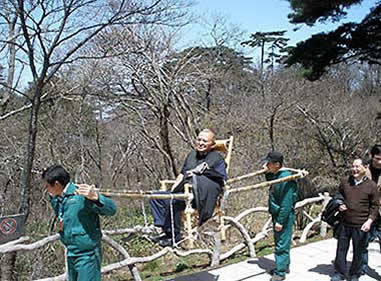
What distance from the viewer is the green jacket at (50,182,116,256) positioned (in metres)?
2.49

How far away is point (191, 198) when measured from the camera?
3.33 m

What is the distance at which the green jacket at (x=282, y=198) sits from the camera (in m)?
3.89

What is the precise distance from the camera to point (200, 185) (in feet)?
10.8

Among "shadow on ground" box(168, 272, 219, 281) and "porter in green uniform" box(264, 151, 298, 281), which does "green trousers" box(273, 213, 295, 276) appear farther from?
"shadow on ground" box(168, 272, 219, 281)

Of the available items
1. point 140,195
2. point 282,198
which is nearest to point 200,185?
point 140,195

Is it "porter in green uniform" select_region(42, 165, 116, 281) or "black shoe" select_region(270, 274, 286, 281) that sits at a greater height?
"porter in green uniform" select_region(42, 165, 116, 281)

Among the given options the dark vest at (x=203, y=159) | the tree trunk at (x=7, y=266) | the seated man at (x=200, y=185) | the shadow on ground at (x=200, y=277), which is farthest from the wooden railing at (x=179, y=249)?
the tree trunk at (x=7, y=266)

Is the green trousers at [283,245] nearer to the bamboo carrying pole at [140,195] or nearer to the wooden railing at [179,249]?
the wooden railing at [179,249]

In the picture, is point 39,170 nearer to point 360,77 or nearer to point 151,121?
point 151,121

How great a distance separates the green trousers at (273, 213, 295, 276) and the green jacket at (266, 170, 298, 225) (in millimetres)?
85

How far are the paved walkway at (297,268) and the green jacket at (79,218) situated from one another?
1907 mm

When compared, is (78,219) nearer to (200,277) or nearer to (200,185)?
(200,185)

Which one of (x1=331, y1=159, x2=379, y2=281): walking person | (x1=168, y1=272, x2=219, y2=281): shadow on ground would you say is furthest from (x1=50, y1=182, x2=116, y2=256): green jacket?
(x1=331, y1=159, x2=379, y2=281): walking person

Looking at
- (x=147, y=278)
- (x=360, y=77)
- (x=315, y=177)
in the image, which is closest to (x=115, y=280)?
(x=147, y=278)
